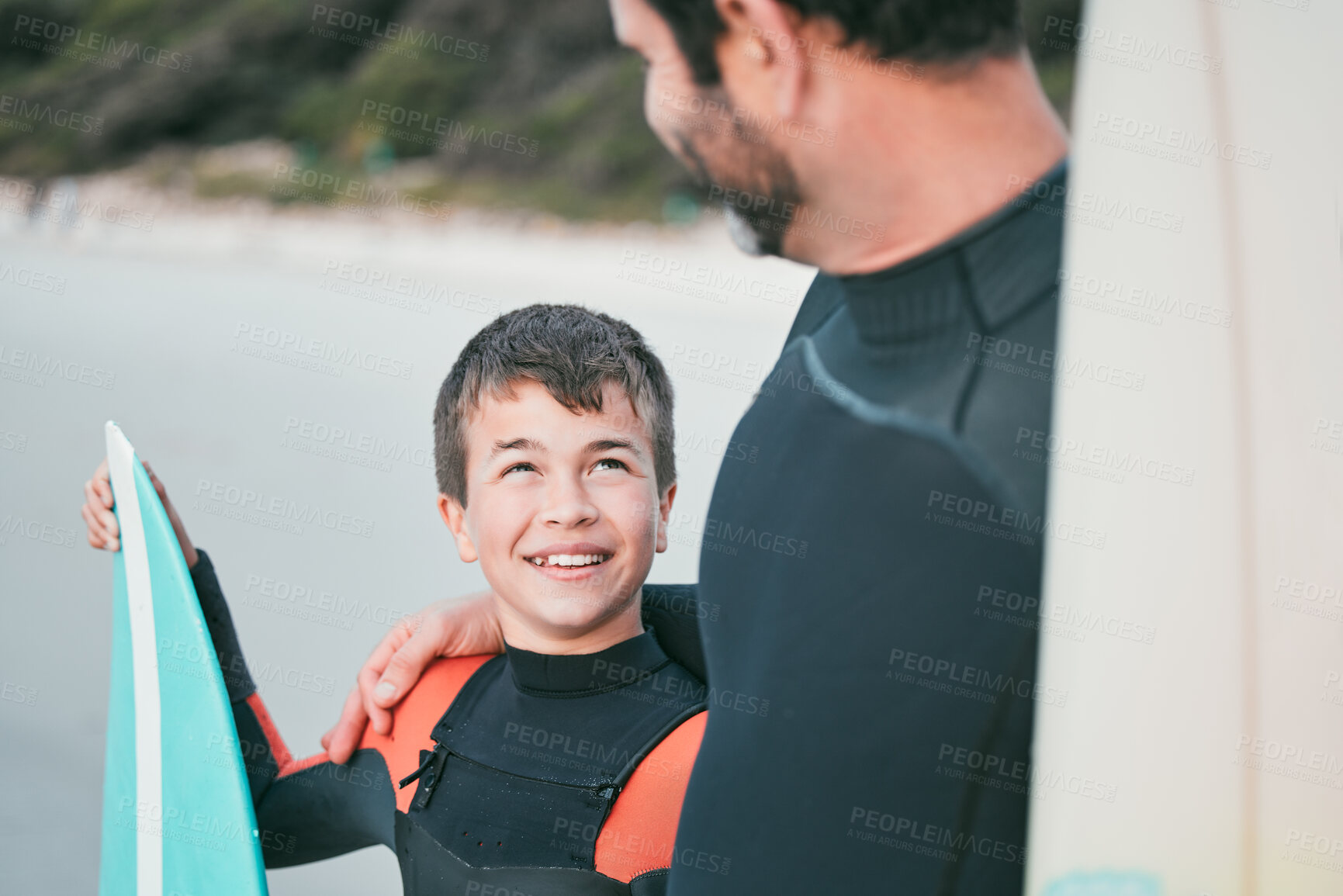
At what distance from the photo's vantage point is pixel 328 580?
3592 mm

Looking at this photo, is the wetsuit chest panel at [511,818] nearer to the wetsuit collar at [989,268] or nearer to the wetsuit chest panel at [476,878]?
the wetsuit chest panel at [476,878]

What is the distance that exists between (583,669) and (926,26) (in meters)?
0.86

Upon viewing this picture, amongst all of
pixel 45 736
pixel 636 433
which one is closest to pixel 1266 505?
pixel 636 433

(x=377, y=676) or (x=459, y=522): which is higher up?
(x=459, y=522)

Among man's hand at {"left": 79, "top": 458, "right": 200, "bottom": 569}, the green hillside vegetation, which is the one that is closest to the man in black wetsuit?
man's hand at {"left": 79, "top": 458, "right": 200, "bottom": 569}

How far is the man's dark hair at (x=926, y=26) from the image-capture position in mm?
825

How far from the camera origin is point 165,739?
1.63 metres

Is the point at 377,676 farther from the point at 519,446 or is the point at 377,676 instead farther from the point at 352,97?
the point at 352,97

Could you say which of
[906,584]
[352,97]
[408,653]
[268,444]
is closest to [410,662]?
[408,653]

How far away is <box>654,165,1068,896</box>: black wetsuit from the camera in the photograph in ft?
2.70

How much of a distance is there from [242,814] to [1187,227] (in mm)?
1287

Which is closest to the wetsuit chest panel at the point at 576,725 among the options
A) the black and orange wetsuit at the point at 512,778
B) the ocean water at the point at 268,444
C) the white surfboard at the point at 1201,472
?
the black and orange wetsuit at the point at 512,778

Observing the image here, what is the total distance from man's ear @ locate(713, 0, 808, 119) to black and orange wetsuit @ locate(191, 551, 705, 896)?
0.77m

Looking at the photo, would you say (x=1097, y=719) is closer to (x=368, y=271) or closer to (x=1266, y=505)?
(x=1266, y=505)
